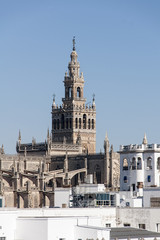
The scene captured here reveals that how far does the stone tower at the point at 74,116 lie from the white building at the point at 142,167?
59774mm

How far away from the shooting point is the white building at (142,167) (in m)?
88.2

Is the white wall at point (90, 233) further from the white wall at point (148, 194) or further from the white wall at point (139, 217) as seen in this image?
the white wall at point (148, 194)

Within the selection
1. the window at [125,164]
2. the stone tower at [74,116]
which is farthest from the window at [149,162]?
the stone tower at [74,116]

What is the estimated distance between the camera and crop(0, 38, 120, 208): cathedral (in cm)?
10762

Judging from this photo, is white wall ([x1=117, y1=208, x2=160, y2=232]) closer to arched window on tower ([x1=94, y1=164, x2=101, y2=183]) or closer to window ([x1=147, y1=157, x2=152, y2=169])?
window ([x1=147, y1=157, x2=152, y2=169])

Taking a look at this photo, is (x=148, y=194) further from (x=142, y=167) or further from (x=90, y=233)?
(x=90, y=233)

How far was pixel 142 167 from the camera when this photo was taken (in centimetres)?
8844

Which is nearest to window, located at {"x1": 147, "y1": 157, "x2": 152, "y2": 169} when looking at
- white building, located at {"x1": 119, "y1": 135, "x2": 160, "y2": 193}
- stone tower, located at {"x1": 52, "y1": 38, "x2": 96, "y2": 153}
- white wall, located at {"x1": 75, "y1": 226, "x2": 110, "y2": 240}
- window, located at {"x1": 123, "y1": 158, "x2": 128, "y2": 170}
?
white building, located at {"x1": 119, "y1": 135, "x2": 160, "y2": 193}

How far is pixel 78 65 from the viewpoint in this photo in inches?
6014

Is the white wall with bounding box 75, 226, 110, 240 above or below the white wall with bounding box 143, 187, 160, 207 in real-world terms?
below

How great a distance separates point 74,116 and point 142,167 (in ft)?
207

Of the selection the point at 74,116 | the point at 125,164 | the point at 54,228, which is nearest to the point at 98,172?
the point at 74,116

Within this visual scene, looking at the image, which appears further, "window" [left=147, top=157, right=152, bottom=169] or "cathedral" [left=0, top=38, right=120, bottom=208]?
"cathedral" [left=0, top=38, right=120, bottom=208]

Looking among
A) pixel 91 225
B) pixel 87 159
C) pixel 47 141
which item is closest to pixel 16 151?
pixel 47 141
